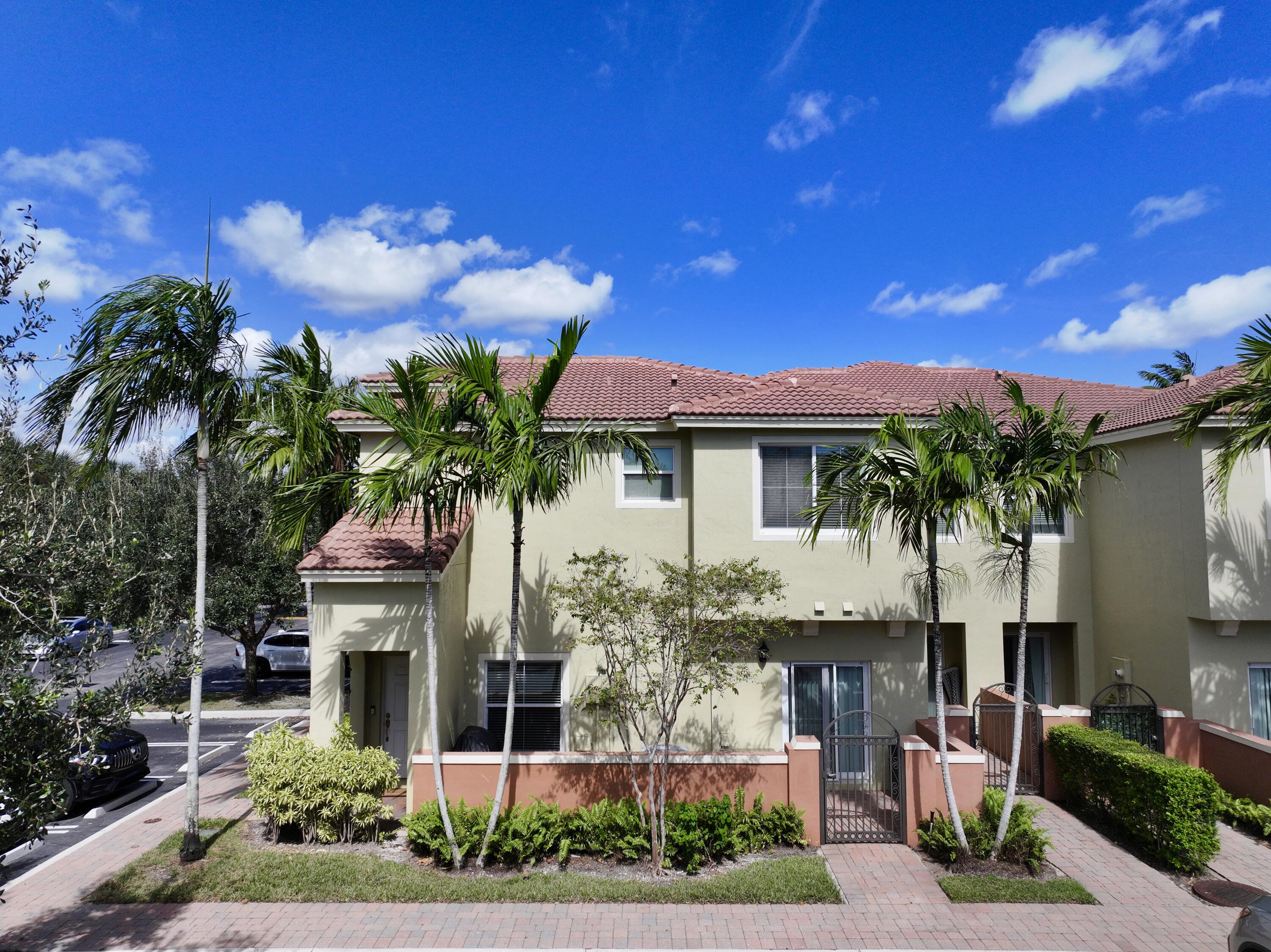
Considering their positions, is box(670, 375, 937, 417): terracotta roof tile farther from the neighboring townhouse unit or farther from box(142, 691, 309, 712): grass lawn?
box(142, 691, 309, 712): grass lawn

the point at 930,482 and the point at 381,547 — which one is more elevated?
the point at 930,482

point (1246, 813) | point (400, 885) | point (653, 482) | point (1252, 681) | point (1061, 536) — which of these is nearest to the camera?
point (400, 885)

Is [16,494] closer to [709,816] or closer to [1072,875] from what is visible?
[709,816]

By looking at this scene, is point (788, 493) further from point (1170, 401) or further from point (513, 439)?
point (1170, 401)

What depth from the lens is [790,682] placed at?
12.1 m

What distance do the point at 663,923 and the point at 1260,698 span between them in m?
10.1

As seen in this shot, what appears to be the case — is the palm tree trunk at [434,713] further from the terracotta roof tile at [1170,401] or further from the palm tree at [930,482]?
the terracotta roof tile at [1170,401]

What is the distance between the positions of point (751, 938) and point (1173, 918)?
4.58 meters

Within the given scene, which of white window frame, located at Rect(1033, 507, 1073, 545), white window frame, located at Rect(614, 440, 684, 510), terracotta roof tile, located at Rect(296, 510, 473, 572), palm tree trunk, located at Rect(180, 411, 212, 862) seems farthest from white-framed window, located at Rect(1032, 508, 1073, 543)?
palm tree trunk, located at Rect(180, 411, 212, 862)

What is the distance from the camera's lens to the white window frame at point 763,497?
38.6 ft

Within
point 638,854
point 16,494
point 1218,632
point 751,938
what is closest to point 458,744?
point 638,854

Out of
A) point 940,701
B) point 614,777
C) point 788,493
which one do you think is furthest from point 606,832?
point 788,493

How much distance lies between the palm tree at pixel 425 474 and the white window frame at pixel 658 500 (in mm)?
3424

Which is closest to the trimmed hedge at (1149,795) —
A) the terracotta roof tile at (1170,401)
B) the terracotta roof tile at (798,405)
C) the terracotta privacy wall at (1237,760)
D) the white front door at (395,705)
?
the terracotta privacy wall at (1237,760)
